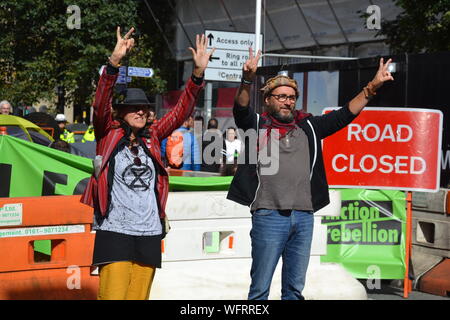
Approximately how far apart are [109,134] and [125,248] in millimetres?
711

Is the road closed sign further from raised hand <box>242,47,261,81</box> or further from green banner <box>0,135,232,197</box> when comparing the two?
raised hand <box>242,47,261,81</box>

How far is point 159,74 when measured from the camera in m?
34.3

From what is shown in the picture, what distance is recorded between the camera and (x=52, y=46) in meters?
28.4

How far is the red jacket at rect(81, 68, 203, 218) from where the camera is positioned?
5.10 meters

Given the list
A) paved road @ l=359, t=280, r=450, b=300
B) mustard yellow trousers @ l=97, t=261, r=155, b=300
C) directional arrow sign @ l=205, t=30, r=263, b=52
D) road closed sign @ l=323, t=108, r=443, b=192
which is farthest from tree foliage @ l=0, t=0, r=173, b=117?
mustard yellow trousers @ l=97, t=261, r=155, b=300

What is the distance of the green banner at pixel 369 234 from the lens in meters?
9.14

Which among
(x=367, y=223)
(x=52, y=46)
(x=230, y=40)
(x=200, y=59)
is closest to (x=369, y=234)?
(x=367, y=223)

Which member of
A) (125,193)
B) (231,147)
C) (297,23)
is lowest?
(125,193)

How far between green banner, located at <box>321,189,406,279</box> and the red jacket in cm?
406

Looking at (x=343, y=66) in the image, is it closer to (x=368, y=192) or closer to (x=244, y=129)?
(x=368, y=192)

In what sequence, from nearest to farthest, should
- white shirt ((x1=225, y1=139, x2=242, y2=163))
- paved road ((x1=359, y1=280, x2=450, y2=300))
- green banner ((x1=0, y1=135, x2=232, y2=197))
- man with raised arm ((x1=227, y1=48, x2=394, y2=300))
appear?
man with raised arm ((x1=227, y1=48, x2=394, y2=300)), green banner ((x1=0, y1=135, x2=232, y2=197)), paved road ((x1=359, y1=280, x2=450, y2=300)), white shirt ((x1=225, y1=139, x2=242, y2=163))

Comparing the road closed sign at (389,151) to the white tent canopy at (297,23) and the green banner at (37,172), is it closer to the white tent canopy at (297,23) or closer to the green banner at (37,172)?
the green banner at (37,172)

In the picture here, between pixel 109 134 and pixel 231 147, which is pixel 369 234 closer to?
pixel 109 134

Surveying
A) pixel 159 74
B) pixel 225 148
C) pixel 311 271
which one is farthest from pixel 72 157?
pixel 159 74
